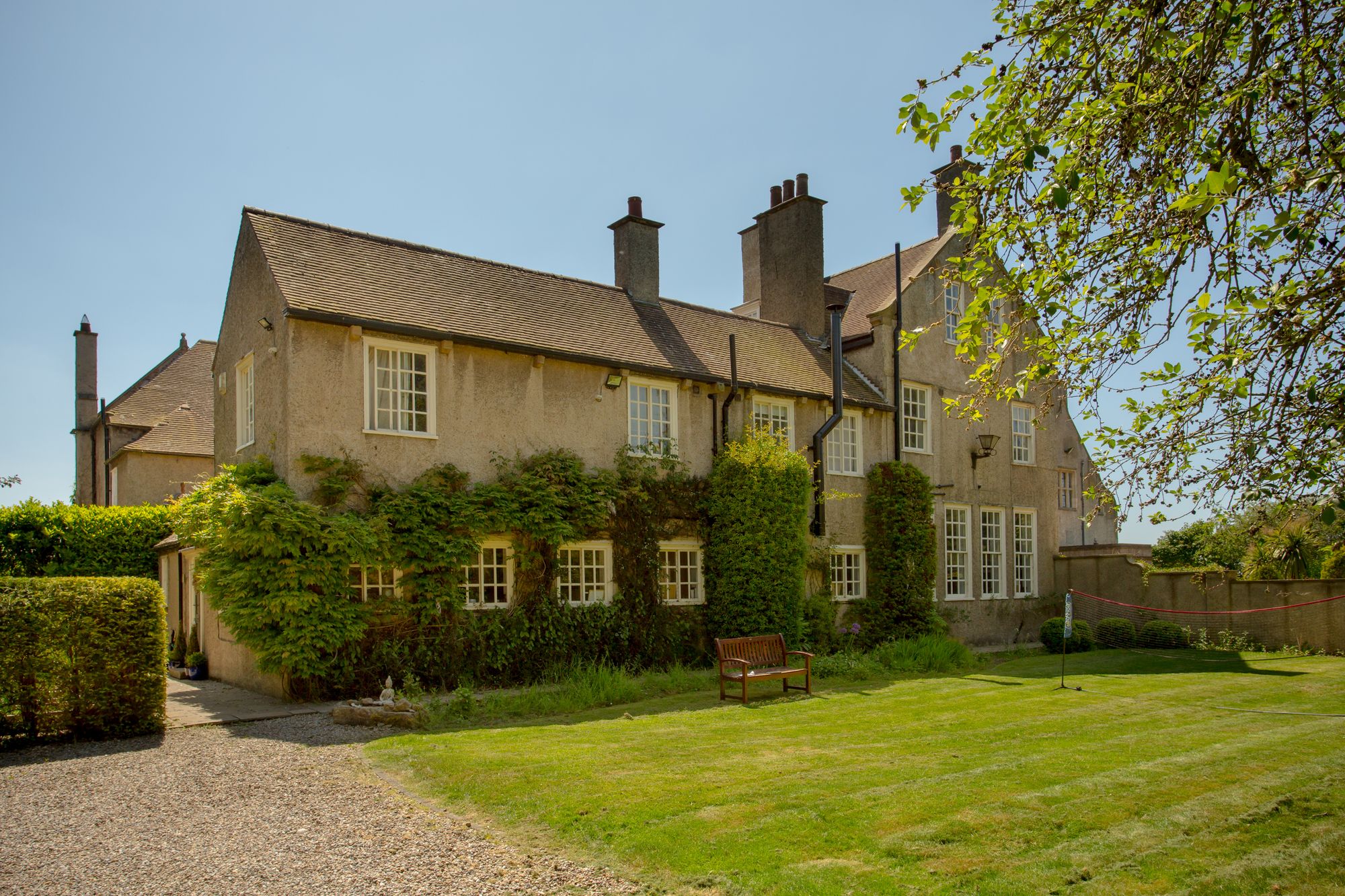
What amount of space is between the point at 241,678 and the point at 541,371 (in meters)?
7.13

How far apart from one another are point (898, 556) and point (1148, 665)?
522 cm

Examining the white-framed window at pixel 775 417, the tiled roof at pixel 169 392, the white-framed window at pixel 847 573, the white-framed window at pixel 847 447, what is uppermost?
the tiled roof at pixel 169 392

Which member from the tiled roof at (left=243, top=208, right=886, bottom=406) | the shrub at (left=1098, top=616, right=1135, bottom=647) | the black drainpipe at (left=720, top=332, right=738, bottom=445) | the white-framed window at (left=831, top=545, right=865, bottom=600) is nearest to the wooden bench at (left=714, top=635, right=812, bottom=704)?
the black drainpipe at (left=720, top=332, right=738, bottom=445)

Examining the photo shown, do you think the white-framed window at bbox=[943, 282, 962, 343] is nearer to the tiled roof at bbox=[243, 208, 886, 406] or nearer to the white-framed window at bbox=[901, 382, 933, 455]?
the white-framed window at bbox=[901, 382, 933, 455]

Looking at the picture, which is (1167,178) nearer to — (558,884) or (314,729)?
(558,884)

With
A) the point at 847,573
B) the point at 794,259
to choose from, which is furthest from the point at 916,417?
the point at 794,259

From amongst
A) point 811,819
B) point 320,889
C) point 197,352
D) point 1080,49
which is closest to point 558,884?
point 320,889

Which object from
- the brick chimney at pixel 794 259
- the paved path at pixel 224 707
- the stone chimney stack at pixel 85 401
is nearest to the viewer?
the paved path at pixel 224 707

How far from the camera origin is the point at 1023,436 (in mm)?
24828

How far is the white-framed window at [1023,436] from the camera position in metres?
24.6

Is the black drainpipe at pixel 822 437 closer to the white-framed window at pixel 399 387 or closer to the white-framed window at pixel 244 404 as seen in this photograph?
the white-framed window at pixel 399 387

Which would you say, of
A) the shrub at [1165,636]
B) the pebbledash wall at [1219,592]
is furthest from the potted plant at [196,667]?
the shrub at [1165,636]

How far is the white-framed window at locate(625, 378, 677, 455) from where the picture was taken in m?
17.8

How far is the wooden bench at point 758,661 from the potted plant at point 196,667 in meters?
9.75
